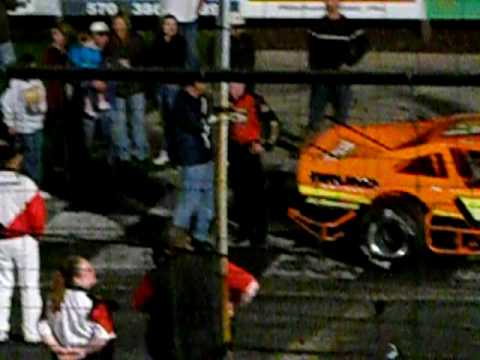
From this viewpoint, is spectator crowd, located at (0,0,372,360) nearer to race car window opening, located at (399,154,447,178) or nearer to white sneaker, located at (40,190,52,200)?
white sneaker, located at (40,190,52,200)

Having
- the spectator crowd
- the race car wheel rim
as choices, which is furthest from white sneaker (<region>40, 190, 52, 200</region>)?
the race car wheel rim

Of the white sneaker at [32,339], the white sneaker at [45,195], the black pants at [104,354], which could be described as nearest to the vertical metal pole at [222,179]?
the white sneaker at [45,195]

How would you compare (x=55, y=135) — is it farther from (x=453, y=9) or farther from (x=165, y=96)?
(x=453, y=9)

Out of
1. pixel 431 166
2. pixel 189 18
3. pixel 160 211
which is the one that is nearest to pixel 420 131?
pixel 431 166

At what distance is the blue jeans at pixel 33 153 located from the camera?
6738mm

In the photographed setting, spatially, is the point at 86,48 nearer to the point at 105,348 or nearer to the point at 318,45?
the point at 318,45

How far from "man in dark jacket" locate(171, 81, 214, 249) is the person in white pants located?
63cm

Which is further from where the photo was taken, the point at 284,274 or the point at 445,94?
the point at 284,274

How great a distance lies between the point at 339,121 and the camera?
23.4 ft

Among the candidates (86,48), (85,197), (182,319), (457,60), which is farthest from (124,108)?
(457,60)

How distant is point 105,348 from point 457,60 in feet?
9.89

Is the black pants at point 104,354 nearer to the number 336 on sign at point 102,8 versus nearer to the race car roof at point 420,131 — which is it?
the race car roof at point 420,131

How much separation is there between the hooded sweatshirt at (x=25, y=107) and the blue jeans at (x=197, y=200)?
0.64 m

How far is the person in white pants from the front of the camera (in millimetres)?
7027
